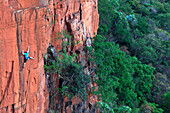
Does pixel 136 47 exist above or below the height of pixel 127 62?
above

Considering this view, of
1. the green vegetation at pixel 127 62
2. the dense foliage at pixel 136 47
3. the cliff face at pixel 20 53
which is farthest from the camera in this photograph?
the dense foliage at pixel 136 47

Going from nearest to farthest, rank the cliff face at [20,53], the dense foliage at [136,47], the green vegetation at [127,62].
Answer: the cliff face at [20,53]
the green vegetation at [127,62]
the dense foliage at [136,47]

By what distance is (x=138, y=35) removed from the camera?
27.7m

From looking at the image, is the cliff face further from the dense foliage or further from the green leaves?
the dense foliage

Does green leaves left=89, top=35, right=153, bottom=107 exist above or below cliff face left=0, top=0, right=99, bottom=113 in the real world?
below

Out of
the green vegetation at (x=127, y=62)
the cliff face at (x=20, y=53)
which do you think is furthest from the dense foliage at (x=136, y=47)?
the cliff face at (x=20, y=53)

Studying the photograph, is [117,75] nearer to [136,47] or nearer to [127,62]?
[127,62]

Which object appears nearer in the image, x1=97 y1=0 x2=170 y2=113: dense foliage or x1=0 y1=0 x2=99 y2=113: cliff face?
x1=0 y1=0 x2=99 y2=113: cliff face

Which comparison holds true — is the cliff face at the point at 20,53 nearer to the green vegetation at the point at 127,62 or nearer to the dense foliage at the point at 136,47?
the green vegetation at the point at 127,62

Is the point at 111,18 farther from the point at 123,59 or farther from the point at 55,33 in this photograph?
the point at 55,33

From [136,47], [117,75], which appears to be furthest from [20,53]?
[136,47]

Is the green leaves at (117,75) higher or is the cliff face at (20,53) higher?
the cliff face at (20,53)

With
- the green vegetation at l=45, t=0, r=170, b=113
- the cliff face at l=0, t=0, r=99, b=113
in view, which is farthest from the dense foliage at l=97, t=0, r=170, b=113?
the cliff face at l=0, t=0, r=99, b=113

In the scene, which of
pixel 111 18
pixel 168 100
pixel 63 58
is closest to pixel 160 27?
pixel 111 18
